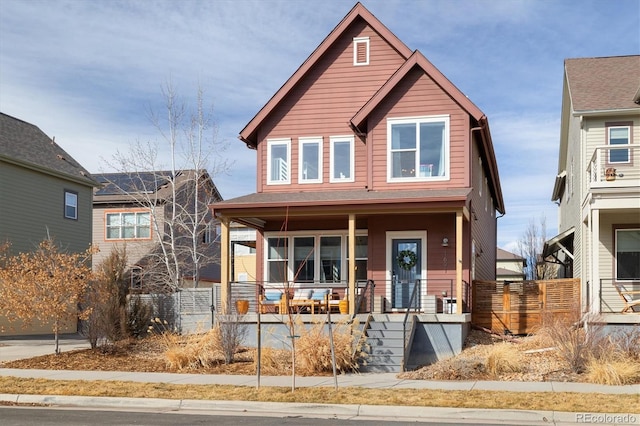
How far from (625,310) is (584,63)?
10763mm

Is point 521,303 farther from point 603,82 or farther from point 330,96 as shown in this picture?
point 330,96

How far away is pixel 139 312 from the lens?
75.7ft

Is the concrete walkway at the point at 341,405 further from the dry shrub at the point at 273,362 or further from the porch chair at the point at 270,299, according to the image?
the porch chair at the point at 270,299

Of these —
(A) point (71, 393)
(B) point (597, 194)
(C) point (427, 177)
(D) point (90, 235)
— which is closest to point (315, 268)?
(C) point (427, 177)

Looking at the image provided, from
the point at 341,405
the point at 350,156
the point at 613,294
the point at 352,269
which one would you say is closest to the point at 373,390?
the point at 341,405

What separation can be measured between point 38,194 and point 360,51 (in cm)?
1624

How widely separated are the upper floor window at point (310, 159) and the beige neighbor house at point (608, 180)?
8.09 m

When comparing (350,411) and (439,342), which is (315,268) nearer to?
(439,342)

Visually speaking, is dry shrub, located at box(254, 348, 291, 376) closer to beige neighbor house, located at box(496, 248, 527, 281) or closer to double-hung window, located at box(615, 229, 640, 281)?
double-hung window, located at box(615, 229, 640, 281)

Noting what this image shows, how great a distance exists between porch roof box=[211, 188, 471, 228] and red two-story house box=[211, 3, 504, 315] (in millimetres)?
34

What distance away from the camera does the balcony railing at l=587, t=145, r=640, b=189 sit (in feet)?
65.3

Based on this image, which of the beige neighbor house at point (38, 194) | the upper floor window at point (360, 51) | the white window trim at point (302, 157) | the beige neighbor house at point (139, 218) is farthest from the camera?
the beige neighbor house at point (139, 218)
